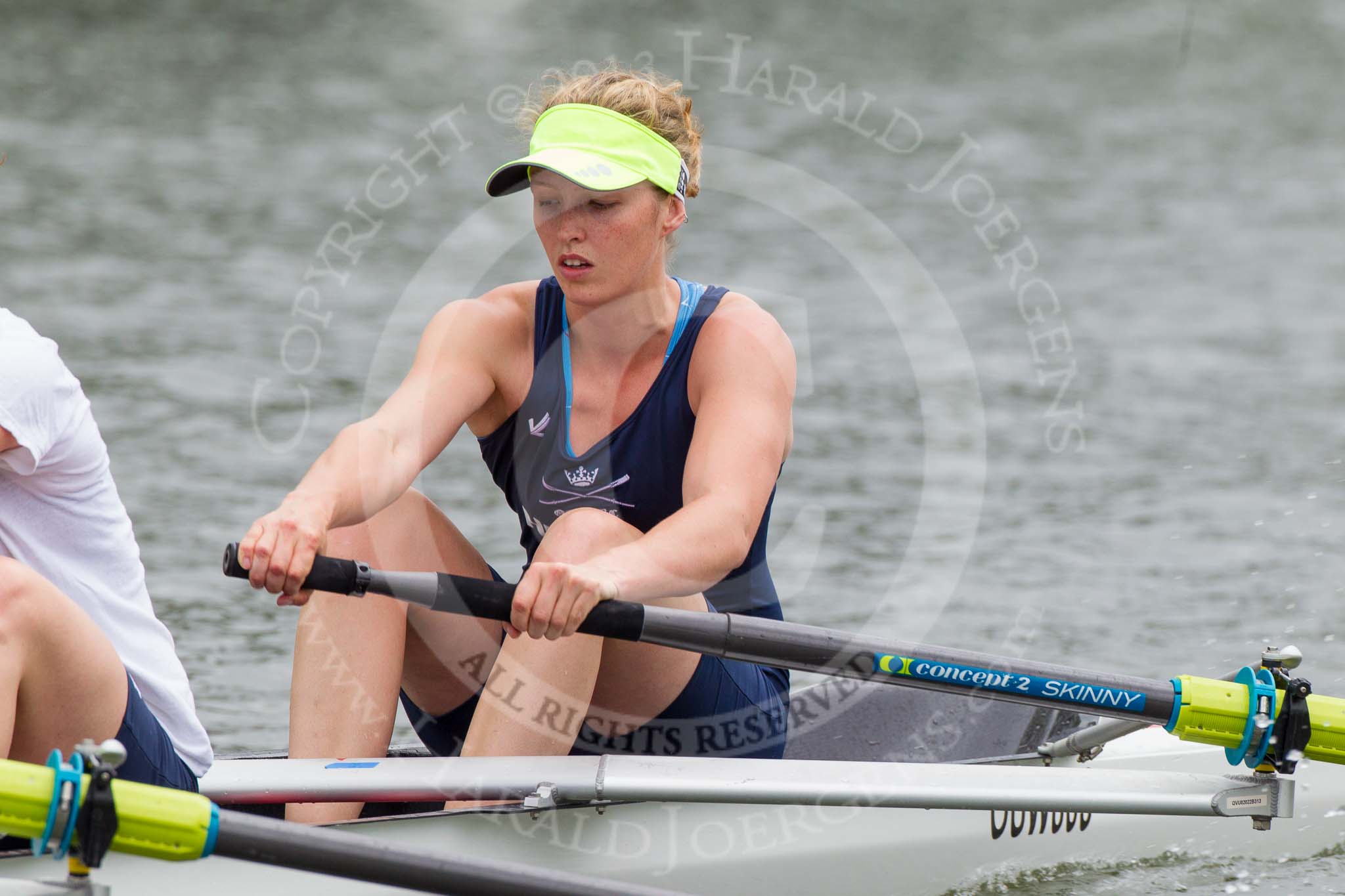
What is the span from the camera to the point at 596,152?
2488mm

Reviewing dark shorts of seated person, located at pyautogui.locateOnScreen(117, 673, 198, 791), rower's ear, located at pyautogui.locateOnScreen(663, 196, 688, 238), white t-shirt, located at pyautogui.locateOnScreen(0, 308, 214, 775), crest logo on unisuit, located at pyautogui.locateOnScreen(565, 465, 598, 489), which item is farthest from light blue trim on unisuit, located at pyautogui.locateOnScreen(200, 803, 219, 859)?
rower's ear, located at pyautogui.locateOnScreen(663, 196, 688, 238)

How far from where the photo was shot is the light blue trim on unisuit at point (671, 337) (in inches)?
104

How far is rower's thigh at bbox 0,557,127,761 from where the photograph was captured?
1937 mm

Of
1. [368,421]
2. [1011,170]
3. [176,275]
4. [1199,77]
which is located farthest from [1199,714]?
[1199,77]

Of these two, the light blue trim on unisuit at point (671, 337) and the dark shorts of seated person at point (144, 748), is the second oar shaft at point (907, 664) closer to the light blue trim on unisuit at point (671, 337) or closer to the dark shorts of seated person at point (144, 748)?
the light blue trim on unisuit at point (671, 337)

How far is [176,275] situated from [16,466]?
636cm

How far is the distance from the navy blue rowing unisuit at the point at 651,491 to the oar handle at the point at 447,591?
1.01 feet

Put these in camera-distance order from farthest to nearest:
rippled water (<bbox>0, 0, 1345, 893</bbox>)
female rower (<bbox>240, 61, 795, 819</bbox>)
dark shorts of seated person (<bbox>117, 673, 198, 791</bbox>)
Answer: rippled water (<bbox>0, 0, 1345, 893</bbox>) → female rower (<bbox>240, 61, 795, 819</bbox>) → dark shorts of seated person (<bbox>117, 673, 198, 791</bbox>)

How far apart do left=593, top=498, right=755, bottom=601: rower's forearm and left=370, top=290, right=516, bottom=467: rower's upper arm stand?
1.33ft

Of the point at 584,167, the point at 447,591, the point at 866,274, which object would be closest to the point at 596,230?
the point at 584,167

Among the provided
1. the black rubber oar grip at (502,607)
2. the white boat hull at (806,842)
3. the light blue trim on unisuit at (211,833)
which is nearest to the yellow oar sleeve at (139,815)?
the light blue trim on unisuit at (211,833)

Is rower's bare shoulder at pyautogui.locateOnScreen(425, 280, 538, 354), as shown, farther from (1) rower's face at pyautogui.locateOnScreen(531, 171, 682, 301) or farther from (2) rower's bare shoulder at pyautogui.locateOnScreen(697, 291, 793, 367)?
(2) rower's bare shoulder at pyautogui.locateOnScreen(697, 291, 793, 367)

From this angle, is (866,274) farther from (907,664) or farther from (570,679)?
(570,679)

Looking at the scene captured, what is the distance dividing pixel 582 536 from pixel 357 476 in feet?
1.13
